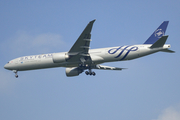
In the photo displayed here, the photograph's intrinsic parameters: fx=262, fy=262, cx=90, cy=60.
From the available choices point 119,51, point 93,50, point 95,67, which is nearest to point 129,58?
point 119,51

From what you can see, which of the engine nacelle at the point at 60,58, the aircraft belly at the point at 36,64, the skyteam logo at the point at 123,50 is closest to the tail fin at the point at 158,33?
the skyteam logo at the point at 123,50

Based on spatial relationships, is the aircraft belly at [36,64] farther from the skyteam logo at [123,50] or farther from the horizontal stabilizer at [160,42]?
the horizontal stabilizer at [160,42]

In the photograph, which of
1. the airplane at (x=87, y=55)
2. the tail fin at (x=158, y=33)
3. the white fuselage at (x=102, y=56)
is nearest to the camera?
the airplane at (x=87, y=55)

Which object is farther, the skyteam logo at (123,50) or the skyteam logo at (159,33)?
the skyteam logo at (159,33)

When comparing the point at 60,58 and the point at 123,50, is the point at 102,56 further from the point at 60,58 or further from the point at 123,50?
the point at 60,58

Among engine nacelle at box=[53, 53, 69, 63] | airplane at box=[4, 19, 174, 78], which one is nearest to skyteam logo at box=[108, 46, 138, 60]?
airplane at box=[4, 19, 174, 78]

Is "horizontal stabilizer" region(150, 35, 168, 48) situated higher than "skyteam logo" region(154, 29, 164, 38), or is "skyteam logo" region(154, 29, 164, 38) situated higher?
"skyteam logo" region(154, 29, 164, 38)

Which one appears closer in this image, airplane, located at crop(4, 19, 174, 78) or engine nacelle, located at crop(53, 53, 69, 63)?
airplane, located at crop(4, 19, 174, 78)

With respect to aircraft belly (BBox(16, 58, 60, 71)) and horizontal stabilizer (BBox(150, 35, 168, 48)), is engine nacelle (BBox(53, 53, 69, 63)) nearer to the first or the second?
aircraft belly (BBox(16, 58, 60, 71))

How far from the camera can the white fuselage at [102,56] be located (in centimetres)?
3572

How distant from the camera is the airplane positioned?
34.7m

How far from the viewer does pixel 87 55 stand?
35875mm

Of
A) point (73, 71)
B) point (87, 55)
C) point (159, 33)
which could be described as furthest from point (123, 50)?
point (73, 71)

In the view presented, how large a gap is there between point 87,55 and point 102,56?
83.2 inches
